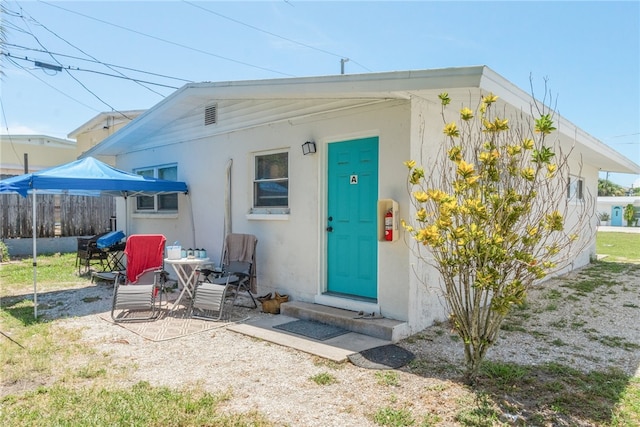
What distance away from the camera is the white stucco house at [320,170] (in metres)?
5.08

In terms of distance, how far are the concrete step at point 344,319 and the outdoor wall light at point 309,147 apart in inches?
90.0

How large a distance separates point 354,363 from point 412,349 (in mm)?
801

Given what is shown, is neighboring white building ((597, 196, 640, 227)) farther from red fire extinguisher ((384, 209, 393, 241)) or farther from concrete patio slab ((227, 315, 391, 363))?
concrete patio slab ((227, 315, 391, 363))

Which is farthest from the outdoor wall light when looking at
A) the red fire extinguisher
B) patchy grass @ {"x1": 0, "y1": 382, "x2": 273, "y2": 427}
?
patchy grass @ {"x1": 0, "y1": 382, "x2": 273, "y2": 427}

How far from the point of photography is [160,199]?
977 cm

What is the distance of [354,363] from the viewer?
4.18 m

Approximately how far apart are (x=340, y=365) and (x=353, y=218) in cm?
228

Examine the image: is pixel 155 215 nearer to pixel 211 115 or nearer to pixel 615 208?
pixel 211 115

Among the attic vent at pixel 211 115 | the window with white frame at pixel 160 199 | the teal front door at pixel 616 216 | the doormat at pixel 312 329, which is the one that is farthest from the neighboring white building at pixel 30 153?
the teal front door at pixel 616 216

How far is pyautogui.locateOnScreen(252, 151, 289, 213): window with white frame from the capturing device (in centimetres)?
681

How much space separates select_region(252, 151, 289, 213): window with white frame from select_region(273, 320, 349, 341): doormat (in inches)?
75.5

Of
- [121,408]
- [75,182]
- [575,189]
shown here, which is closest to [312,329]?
[121,408]

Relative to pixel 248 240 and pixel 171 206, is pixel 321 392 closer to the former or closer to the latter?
pixel 248 240

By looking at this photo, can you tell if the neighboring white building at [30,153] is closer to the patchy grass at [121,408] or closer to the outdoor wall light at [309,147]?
the outdoor wall light at [309,147]
